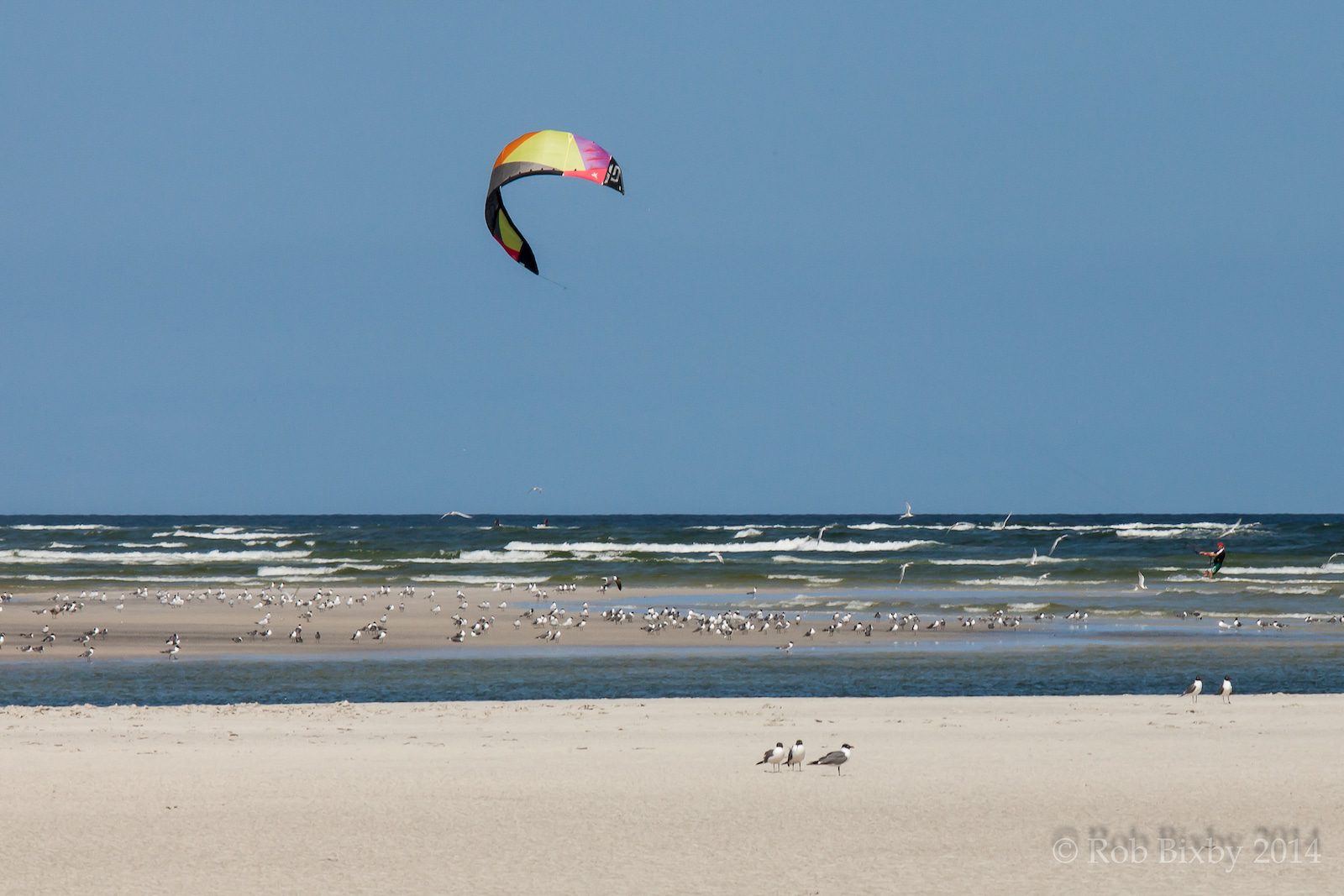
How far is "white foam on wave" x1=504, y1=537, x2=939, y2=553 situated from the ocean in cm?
33

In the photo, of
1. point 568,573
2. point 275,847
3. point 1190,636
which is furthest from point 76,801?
point 568,573

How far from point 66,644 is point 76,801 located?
51.9 ft

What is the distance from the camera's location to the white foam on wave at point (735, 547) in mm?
69062

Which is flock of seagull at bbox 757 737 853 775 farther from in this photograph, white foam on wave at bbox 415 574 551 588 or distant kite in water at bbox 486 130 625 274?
white foam on wave at bbox 415 574 551 588

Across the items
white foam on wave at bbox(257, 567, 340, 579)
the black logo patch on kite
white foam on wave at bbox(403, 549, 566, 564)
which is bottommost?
white foam on wave at bbox(257, 567, 340, 579)

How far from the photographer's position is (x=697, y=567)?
52.8 m

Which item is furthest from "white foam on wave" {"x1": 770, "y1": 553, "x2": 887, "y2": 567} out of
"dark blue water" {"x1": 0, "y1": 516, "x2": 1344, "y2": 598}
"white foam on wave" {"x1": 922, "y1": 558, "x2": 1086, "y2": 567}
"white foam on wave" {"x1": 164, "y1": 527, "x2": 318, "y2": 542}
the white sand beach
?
the white sand beach

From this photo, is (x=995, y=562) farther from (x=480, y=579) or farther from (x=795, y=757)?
(x=795, y=757)

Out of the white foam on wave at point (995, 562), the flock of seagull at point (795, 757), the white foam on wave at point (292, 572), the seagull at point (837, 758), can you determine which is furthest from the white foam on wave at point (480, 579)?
the seagull at point (837, 758)

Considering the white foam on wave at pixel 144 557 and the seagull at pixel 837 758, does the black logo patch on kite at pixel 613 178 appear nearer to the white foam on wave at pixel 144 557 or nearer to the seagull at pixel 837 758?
the seagull at pixel 837 758

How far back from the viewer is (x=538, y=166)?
58.6 ft

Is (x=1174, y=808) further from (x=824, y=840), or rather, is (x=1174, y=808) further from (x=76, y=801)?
(x=76, y=801)

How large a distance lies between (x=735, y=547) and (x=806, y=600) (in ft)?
117

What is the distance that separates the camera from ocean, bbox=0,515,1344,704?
65.7ft
